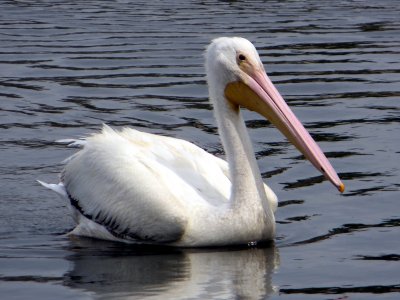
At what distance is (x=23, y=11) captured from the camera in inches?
593

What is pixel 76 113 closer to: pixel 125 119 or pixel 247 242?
pixel 125 119

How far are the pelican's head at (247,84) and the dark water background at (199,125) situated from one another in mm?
598

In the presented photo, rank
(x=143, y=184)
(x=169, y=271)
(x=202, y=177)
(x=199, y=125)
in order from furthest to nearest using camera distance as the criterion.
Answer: (x=199, y=125)
(x=202, y=177)
(x=143, y=184)
(x=169, y=271)

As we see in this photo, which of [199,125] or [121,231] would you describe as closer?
[121,231]

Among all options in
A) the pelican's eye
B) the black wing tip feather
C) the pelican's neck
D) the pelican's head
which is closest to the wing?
the black wing tip feather

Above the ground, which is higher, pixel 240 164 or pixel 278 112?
pixel 278 112

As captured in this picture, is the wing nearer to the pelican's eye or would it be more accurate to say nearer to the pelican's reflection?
the pelican's reflection

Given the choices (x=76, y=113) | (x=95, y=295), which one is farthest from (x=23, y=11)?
(x=95, y=295)

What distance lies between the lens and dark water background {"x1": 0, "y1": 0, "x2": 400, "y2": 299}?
20.6 ft

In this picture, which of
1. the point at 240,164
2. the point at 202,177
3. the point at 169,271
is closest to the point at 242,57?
the point at 240,164

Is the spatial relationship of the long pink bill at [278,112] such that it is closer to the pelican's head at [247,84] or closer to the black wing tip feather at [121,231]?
the pelican's head at [247,84]

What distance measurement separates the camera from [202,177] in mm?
7074

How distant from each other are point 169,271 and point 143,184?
0.62 metres

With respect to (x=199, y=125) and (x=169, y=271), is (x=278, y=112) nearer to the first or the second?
(x=169, y=271)
